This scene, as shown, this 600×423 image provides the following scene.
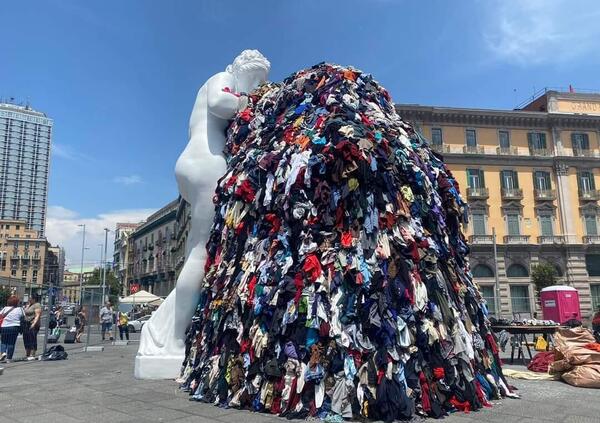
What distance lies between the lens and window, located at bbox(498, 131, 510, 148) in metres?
42.1

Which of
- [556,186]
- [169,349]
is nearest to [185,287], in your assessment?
[169,349]

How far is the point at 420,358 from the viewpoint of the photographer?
14.6 feet

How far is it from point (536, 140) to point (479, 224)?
967cm

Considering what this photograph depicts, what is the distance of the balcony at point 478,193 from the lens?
4109 cm

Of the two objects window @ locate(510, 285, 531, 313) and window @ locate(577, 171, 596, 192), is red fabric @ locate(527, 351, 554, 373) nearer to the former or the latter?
window @ locate(510, 285, 531, 313)

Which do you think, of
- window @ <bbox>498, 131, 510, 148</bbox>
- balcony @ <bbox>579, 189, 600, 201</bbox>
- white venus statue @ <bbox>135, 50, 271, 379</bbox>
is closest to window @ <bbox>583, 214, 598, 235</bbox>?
balcony @ <bbox>579, 189, 600, 201</bbox>

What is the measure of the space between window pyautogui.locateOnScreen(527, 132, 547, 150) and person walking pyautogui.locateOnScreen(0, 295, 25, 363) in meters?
42.8

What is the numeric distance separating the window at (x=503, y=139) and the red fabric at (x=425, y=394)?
42107 mm

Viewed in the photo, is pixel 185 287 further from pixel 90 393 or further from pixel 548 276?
pixel 548 276

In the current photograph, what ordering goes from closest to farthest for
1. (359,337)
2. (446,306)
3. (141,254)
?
1. (359,337)
2. (446,306)
3. (141,254)

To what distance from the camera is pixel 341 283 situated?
181 inches

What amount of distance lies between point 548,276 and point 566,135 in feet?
45.3

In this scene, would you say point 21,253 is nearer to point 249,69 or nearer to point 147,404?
point 249,69

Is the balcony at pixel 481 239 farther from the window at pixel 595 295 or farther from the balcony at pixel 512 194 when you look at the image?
the window at pixel 595 295
